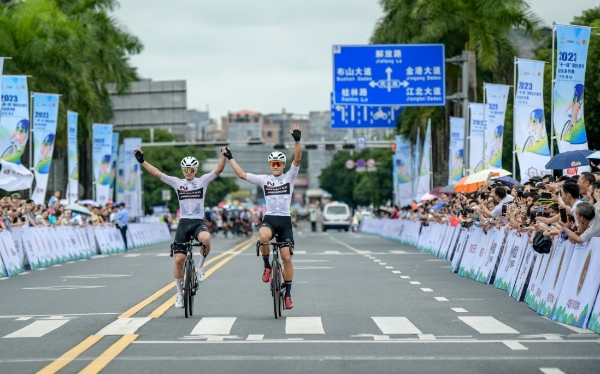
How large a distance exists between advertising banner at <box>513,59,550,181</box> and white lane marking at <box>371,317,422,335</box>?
1736cm

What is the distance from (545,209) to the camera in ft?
58.0

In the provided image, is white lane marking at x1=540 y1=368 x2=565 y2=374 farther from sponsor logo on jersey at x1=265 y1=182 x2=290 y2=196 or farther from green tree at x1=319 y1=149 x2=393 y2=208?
green tree at x1=319 y1=149 x2=393 y2=208

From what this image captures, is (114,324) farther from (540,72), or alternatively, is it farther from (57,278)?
(540,72)

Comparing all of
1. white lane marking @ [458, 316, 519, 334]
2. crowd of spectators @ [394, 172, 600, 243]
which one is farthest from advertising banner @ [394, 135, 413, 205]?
white lane marking @ [458, 316, 519, 334]

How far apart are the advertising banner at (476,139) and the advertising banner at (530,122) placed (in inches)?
244

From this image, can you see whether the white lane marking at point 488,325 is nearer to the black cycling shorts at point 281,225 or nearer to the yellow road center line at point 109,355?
the black cycling shorts at point 281,225

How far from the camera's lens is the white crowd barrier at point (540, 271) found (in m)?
13.4

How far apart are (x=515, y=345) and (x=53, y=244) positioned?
870 inches

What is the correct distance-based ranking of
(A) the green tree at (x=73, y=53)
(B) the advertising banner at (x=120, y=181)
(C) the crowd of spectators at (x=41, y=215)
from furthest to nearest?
(B) the advertising banner at (x=120, y=181), (A) the green tree at (x=73, y=53), (C) the crowd of spectators at (x=41, y=215)

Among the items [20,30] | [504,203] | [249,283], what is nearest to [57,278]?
[249,283]

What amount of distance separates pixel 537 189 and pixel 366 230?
6123cm

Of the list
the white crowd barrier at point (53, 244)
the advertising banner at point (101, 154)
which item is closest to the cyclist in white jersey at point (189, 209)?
the white crowd barrier at point (53, 244)

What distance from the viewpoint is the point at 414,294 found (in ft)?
61.7

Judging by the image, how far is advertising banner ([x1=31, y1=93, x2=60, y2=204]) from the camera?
1528 inches
